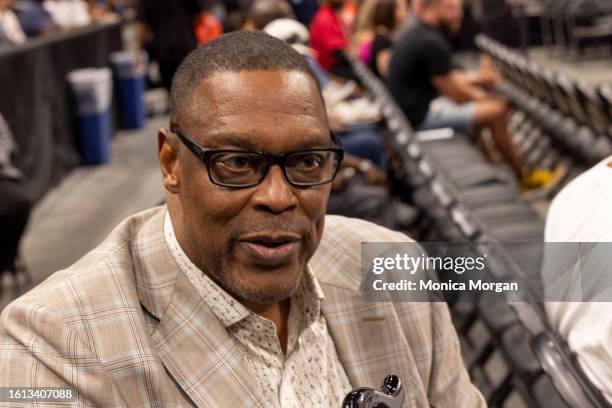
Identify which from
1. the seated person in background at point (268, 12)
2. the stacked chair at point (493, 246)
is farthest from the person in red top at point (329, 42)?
the seated person in background at point (268, 12)

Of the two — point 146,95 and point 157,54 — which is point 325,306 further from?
point 146,95

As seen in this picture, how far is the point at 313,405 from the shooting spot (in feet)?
3.72

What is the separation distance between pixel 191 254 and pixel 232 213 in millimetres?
125

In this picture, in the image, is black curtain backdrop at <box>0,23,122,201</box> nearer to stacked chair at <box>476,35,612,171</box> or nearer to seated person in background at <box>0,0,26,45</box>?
seated person in background at <box>0,0,26,45</box>

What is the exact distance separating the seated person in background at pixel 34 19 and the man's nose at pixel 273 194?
320 inches

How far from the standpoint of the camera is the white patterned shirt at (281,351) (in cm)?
112

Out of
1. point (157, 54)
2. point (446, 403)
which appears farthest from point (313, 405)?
point (157, 54)

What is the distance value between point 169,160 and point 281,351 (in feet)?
0.97

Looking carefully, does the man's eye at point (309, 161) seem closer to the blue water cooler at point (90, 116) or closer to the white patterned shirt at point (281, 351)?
the white patterned shirt at point (281, 351)

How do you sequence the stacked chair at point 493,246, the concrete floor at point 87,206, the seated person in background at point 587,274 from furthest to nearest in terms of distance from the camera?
the concrete floor at point 87,206
the stacked chair at point 493,246
the seated person in background at point 587,274

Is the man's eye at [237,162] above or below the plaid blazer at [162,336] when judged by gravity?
above

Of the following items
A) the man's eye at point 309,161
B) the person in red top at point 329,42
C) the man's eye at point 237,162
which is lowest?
the person in red top at point 329,42

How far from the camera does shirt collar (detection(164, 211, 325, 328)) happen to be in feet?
3.68

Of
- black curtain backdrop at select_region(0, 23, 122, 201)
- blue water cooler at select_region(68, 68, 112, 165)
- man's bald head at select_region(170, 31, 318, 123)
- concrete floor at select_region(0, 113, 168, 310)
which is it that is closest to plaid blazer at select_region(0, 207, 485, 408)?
man's bald head at select_region(170, 31, 318, 123)
